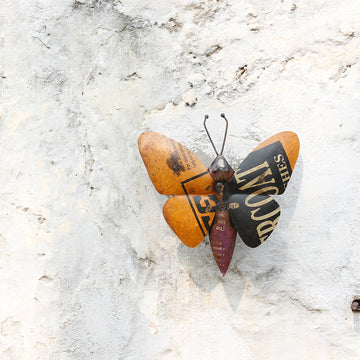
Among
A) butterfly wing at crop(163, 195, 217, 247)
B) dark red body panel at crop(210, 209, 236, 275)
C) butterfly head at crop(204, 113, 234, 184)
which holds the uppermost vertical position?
butterfly head at crop(204, 113, 234, 184)

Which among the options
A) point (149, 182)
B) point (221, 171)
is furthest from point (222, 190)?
point (149, 182)

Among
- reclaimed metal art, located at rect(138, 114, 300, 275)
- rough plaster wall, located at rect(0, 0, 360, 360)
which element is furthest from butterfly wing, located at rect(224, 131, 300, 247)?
rough plaster wall, located at rect(0, 0, 360, 360)

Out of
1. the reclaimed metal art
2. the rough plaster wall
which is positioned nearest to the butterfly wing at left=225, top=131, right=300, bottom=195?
the reclaimed metal art

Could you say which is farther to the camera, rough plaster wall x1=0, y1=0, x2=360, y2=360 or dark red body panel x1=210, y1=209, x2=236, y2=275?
rough plaster wall x1=0, y1=0, x2=360, y2=360

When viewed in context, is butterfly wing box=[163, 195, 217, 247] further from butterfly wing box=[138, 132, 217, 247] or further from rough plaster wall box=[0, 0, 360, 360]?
rough plaster wall box=[0, 0, 360, 360]

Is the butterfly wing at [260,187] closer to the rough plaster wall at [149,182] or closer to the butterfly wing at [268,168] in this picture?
the butterfly wing at [268,168]

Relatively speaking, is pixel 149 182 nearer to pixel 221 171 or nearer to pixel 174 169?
pixel 174 169

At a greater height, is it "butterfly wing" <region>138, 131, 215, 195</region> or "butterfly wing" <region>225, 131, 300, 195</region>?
"butterfly wing" <region>138, 131, 215, 195</region>
